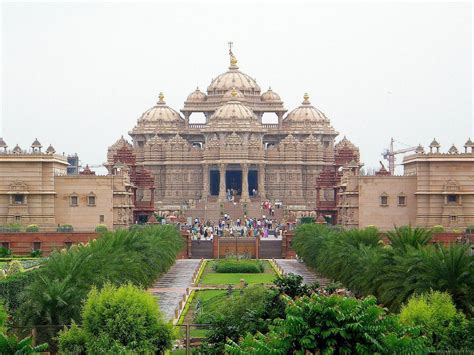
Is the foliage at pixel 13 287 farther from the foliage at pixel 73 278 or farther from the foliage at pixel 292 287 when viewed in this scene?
the foliage at pixel 292 287

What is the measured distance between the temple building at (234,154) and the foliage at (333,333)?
80.8 metres

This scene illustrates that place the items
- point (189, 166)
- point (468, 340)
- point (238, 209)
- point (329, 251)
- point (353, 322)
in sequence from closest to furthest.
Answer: point (353, 322)
point (468, 340)
point (329, 251)
point (238, 209)
point (189, 166)

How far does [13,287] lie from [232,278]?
73.7ft

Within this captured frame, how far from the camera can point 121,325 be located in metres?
31.6

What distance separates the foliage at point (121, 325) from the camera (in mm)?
30812

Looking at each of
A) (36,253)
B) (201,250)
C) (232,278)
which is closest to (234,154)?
(201,250)

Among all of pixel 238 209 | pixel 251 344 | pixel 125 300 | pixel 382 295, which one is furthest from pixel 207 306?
pixel 238 209

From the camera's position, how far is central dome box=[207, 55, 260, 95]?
12644cm

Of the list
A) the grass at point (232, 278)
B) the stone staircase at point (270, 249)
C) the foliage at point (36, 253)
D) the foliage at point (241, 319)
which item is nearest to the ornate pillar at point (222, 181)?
the stone staircase at point (270, 249)

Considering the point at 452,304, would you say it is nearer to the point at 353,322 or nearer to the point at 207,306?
the point at 353,322

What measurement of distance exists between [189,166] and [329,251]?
6310cm

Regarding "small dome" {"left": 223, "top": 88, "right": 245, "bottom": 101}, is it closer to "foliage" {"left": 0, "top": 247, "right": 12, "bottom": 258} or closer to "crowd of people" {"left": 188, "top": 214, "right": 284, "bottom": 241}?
"crowd of people" {"left": 188, "top": 214, "right": 284, "bottom": 241}

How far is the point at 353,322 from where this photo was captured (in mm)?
23641

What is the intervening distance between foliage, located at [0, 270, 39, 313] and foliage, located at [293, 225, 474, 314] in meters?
10.9
